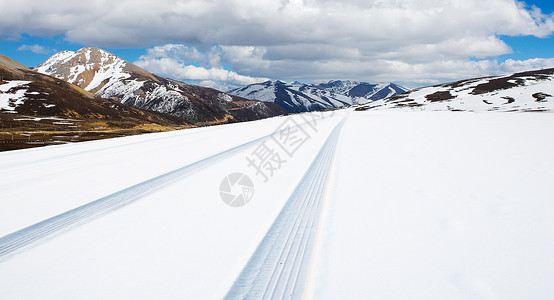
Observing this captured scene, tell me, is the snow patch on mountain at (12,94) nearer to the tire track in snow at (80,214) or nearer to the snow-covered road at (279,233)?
the tire track in snow at (80,214)

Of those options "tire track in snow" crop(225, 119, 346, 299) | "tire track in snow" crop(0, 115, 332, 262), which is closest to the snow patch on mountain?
"tire track in snow" crop(0, 115, 332, 262)

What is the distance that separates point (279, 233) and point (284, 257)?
2.39 feet

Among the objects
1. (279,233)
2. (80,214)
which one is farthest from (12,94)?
(279,233)

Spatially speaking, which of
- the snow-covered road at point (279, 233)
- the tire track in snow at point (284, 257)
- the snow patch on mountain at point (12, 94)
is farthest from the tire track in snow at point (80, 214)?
the snow patch on mountain at point (12, 94)

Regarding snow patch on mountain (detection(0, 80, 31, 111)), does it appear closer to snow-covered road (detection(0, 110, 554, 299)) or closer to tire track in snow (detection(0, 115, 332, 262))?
tire track in snow (detection(0, 115, 332, 262))

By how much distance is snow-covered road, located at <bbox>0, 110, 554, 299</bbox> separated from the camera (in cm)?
341

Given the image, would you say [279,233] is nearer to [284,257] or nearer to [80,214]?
[284,257]

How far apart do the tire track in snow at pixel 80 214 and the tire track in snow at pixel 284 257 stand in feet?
9.99

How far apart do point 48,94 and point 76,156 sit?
468 feet

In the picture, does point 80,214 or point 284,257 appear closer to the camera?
point 284,257

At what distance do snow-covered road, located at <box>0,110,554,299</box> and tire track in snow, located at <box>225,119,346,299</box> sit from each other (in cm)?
2

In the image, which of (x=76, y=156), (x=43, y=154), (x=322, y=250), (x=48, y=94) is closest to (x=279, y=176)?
(x=322, y=250)

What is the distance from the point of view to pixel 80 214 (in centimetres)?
536

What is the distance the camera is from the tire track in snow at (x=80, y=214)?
4.32 meters
